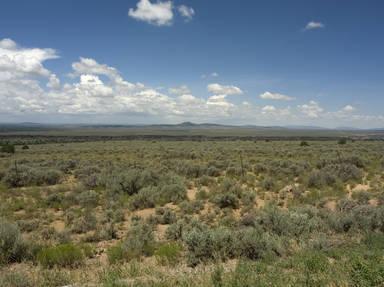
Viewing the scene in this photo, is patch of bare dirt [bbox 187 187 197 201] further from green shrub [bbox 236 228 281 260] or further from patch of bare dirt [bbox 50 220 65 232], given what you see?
green shrub [bbox 236 228 281 260]

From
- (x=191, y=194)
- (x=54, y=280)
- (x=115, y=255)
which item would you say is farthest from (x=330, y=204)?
(x=54, y=280)

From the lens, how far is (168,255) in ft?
24.6

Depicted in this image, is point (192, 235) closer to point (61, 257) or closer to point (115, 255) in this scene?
point (115, 255)

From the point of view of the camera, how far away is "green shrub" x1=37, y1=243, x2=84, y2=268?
7.31 m

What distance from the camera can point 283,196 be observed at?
1593 centimetres

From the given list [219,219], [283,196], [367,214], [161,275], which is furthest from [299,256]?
[283,196]

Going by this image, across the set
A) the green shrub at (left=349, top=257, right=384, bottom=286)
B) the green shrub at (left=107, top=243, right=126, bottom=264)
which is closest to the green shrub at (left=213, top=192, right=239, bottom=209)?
the green shrub at (left=107, top=243, right=126, bottom=264)

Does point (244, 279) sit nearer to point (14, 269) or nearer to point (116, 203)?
point (14, 269)

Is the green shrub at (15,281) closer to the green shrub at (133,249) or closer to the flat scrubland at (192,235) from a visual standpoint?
the flat scrubland at (192,235)

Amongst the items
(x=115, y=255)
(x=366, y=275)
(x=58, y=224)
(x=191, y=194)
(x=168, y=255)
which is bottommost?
(x=58, y=224)

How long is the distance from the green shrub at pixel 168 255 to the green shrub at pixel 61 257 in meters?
1.77

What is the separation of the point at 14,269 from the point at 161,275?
11.6 feet

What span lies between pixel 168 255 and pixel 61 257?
7.71ft

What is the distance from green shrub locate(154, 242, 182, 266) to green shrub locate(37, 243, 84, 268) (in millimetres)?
1772
